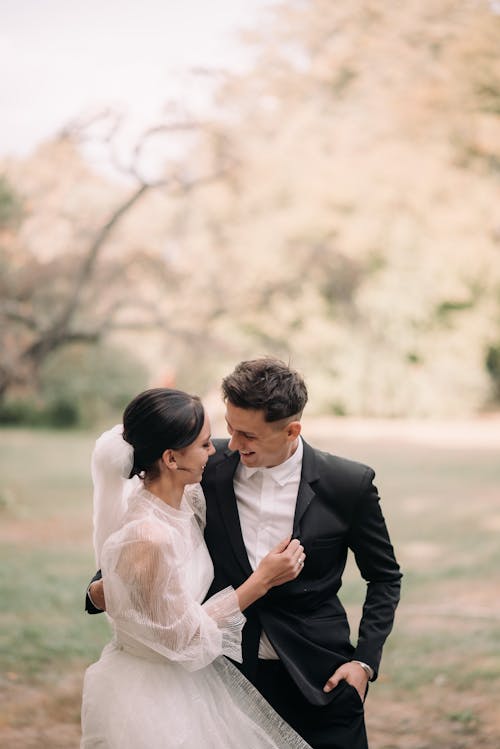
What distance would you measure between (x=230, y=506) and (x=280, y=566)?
22 centimetres

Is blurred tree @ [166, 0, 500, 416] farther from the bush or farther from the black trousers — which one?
the black trousers

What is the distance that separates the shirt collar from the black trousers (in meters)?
0.44

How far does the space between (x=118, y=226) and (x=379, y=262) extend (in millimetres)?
5697

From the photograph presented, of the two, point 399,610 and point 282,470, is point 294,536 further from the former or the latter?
point 399,610

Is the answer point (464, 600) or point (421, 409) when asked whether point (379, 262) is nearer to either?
point (421, 409)

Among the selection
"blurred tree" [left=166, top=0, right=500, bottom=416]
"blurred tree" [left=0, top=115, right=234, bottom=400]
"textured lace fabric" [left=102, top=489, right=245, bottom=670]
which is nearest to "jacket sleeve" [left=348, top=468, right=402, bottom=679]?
"textured lace fabric" [left=102, top=489, right=245, bottom=670]

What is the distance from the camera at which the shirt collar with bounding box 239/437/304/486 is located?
→ 7.25 feet

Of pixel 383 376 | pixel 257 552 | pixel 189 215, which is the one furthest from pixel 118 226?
pixel 257 552

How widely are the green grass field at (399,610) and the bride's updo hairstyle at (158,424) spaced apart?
2.35 metres

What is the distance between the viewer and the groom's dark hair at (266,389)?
2.11 metres

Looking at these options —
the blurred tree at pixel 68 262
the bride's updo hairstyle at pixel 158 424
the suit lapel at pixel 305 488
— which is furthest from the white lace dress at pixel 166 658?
the blurred tree at pixel 68 262

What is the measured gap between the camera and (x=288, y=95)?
19.7m

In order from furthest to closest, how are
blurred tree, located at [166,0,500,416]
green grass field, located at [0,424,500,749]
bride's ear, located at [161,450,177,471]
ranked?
blurred tree, located at [166,0,500,416]
green grass field, located at [0,424,500,749]
bride's ear, located at [161,450,177,471]

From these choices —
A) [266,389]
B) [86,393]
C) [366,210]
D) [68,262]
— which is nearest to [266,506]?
[266,389]
